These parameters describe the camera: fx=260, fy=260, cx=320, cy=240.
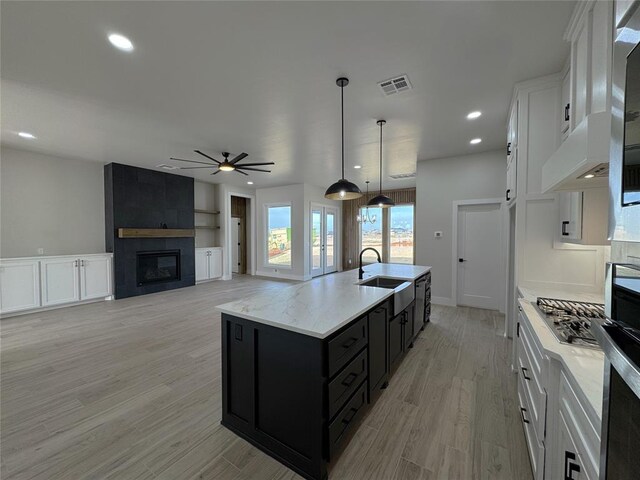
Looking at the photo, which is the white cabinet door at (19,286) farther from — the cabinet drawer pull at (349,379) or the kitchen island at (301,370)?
the cabinet drawer pull at (349,379)

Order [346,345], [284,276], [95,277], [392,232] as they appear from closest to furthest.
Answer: [346,345]
[95,277]
[284,276]
[392,232]

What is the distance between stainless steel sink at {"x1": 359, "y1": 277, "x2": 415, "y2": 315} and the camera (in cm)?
255

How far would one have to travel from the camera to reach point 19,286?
14.3ft

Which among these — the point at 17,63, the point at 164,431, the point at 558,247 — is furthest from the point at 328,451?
the point at 17,63

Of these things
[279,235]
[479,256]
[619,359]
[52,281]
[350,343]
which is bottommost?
[52,281]

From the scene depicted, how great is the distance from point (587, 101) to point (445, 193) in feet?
11.7

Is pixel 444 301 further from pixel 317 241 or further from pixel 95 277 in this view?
pixel 95 277

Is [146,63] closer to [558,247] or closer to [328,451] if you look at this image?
[328,451]

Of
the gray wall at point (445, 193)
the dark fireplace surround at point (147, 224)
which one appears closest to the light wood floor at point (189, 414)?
the gray wall at point (445, 193)

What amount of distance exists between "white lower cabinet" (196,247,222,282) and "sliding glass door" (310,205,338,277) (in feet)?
9.27

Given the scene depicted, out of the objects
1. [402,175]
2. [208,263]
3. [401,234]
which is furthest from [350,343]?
[401,234]

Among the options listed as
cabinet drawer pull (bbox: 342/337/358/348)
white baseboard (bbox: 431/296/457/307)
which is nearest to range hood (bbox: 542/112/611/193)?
cabinet drawer pull (bbox: 342/337/358/348)

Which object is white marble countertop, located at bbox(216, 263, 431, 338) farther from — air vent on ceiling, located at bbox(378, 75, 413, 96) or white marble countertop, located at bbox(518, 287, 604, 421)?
air vent on ceiling, located at bbox(378, 75, 413, 96)

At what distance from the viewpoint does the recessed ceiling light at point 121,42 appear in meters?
2.00
